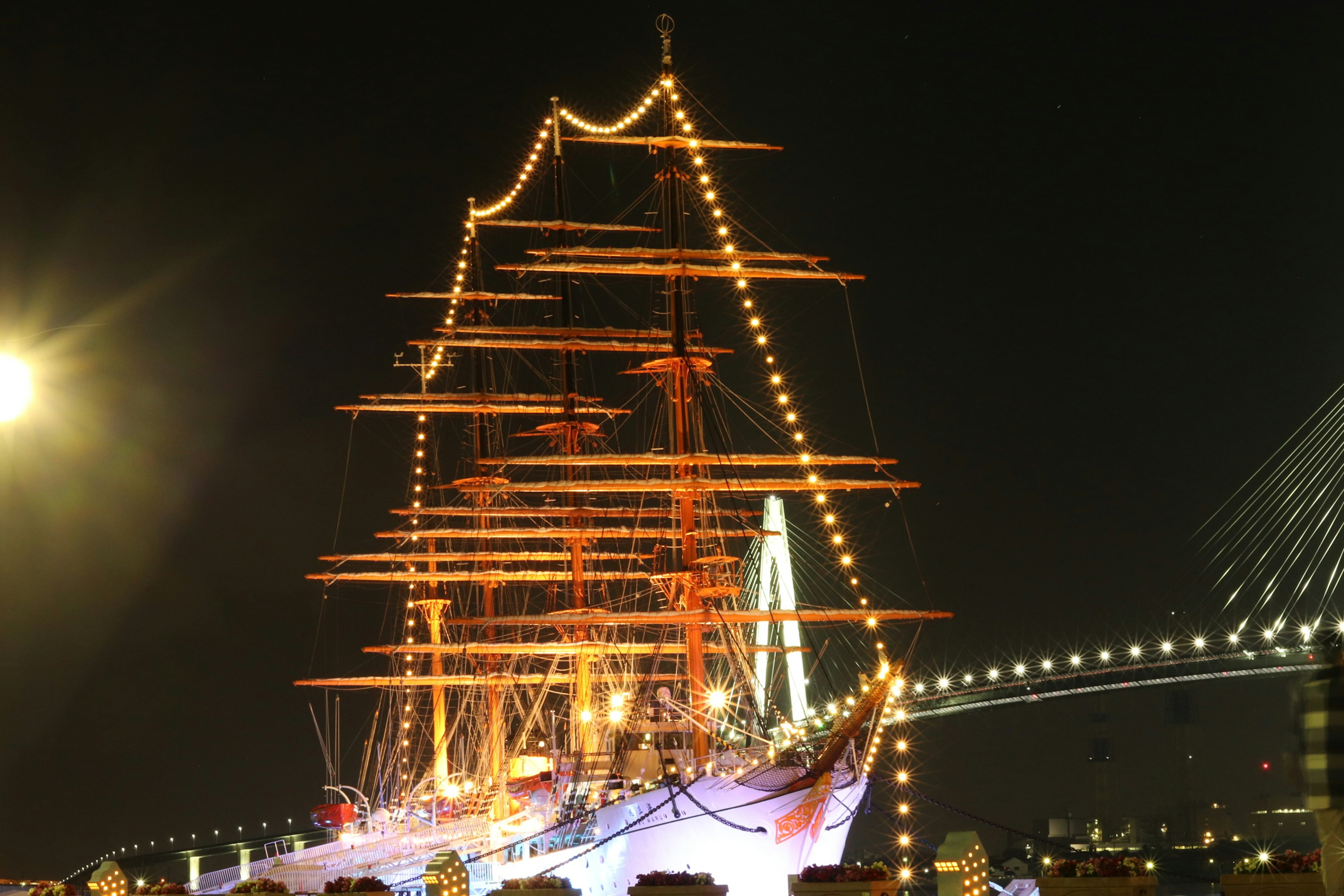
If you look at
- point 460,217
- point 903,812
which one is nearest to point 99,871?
point 903,812

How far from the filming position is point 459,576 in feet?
182

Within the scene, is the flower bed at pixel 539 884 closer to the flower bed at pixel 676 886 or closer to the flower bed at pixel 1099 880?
the flower bed at pixel 676 886

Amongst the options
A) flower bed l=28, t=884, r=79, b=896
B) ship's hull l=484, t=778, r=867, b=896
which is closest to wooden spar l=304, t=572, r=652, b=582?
ship's hull l=484, t=778, r=867, b=896

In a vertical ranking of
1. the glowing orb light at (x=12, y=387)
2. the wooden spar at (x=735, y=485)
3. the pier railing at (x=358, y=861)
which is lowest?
the pier railing at (x=358, y=861)

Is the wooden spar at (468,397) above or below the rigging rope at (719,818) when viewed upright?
above

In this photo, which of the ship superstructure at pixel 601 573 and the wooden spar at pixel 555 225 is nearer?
the ship superstructure at pixel 601 573

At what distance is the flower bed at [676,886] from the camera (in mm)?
19406

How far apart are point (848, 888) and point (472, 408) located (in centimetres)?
3769

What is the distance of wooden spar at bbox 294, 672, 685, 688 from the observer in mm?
48438

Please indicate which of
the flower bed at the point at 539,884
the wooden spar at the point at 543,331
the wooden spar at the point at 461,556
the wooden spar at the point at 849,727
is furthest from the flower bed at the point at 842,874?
the wooden spar at the point at 461,556

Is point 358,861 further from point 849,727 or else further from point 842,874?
point 842,874

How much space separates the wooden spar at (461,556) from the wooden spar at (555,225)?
11504 mm

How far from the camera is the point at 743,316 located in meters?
43.4

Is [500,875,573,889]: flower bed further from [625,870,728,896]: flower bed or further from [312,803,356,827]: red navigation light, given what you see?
[312,803,356,827]: red navigation light
